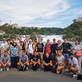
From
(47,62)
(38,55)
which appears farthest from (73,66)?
(38,55)

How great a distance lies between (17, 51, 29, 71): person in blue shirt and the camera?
526 centimetres

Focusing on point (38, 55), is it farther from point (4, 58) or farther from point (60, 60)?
point (4, 58)

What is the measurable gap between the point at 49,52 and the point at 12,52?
1861 millimetres

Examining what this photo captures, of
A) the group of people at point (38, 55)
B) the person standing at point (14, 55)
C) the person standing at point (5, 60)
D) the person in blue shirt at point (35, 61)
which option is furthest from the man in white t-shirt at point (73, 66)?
the person standing at point (5, 60)

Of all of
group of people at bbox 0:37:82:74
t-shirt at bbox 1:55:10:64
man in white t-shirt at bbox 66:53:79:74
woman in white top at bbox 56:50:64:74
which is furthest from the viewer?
t-shirt at bbox 1:55:10:64

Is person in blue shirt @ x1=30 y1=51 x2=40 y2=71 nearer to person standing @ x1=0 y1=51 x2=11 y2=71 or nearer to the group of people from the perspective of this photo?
the group of people

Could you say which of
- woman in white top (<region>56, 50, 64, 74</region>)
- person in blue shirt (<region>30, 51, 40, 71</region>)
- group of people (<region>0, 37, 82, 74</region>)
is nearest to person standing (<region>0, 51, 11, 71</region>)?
group of people (<region>0, 37, 82, 74</region>)

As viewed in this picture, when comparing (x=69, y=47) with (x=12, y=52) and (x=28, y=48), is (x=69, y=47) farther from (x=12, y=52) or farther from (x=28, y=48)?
(x=12, y=52)

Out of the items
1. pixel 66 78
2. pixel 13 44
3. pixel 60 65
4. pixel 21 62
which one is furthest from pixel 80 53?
pixel 13 44

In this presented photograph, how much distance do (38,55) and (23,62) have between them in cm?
81

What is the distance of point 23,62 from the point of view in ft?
17.8

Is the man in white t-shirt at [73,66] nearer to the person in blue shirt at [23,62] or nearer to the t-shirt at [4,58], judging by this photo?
the person in blue shirt at [23,62]

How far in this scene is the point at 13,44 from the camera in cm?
557

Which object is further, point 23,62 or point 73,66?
point 23,62
